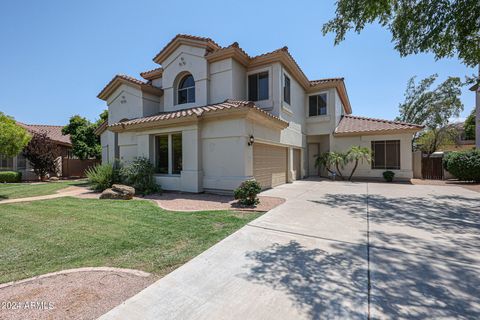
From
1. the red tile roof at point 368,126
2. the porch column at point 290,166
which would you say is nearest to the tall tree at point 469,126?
the red tile roof at point 368,126

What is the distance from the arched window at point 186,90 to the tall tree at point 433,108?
107 feet

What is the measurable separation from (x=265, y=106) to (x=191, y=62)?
16.4 ft

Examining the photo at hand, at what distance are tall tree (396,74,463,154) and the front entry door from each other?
2063 centimetres

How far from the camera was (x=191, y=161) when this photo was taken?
34.6 feet

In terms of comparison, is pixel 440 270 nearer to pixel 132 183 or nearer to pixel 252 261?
pixel 252 261

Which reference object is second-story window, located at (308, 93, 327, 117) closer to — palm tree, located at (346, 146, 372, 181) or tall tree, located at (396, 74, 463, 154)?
palm tree, located at (346, 146, 372, 181)

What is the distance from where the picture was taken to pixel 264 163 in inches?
461

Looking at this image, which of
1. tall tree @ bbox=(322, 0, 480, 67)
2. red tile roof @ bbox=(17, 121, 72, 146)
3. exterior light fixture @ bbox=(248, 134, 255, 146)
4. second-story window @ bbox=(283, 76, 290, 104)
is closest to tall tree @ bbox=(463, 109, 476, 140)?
second-story window @ bbox=(283, 76, 290, 104)

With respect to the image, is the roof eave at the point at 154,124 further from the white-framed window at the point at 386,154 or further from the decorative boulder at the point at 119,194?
the white-framed window at the point at 386,154

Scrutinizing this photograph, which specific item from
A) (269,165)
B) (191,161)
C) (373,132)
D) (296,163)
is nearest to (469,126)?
(373,132)

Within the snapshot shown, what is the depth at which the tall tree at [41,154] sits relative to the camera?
1740 cm

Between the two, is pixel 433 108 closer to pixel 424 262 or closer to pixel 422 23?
pixel 422 23

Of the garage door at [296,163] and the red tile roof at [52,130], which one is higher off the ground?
the red tile roof at [52,130]

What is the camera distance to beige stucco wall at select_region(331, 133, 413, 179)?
15.6m
